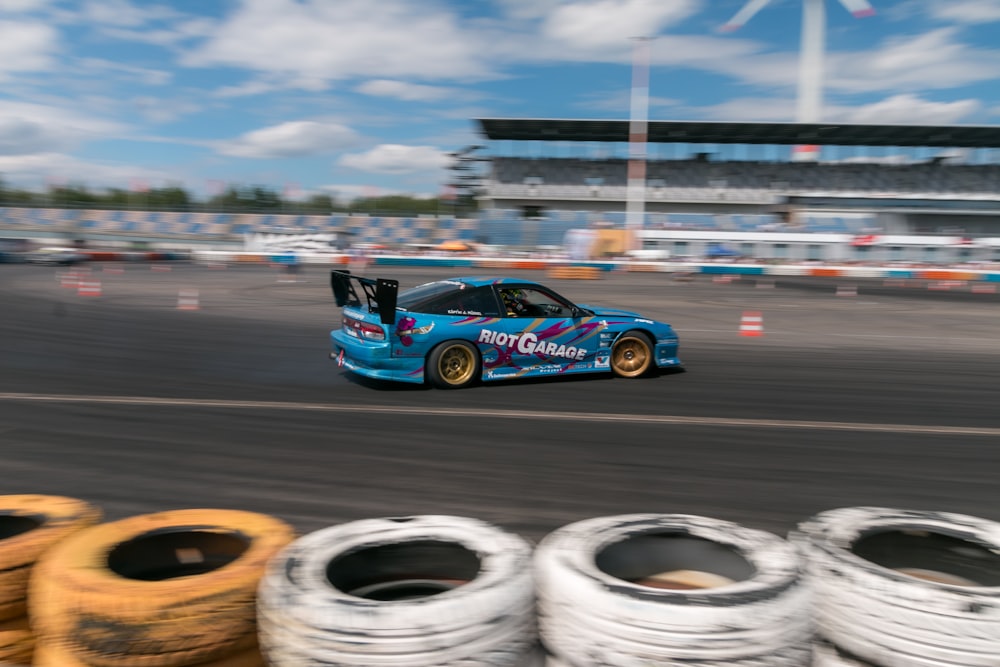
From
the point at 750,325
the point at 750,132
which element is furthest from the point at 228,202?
the point at 750,325

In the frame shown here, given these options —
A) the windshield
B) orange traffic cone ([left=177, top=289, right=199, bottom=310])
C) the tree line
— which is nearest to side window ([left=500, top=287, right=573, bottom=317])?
the windshield

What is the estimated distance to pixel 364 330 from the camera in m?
7.72

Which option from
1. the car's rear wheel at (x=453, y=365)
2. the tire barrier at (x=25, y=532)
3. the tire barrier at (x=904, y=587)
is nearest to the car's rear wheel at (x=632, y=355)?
the car's rear wheel at (x=453, y=365)

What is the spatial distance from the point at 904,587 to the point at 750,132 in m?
66.5

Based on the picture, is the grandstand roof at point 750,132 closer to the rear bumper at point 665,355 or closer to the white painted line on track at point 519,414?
the rear bumper at point 665,355

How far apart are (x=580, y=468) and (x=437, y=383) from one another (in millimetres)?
2976

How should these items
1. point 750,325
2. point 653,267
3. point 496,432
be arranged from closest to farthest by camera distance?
1. point 496,432
2. point 750,325
3. point 653,267

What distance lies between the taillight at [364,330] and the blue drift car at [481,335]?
0.01 m

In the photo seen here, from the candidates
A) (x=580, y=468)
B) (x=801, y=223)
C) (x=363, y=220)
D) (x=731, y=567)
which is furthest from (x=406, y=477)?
(x=363, y=220)

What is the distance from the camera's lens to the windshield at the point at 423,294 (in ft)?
25.6

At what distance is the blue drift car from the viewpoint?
7.62 meters

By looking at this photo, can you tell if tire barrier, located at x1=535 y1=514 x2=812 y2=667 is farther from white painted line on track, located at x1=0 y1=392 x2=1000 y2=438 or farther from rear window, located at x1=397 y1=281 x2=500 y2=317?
rear window, located at x1=397 y1=281 x2=500 y2=317

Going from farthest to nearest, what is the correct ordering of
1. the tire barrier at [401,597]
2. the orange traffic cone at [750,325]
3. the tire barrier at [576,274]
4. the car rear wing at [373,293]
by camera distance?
the tire barrier at [576,274]
the orange traffic cone at [750,325]
the car rear wing at [373,293]
the tire barrier at [401,597]

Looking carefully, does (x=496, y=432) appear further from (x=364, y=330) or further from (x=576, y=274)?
(x=576, y=274)
